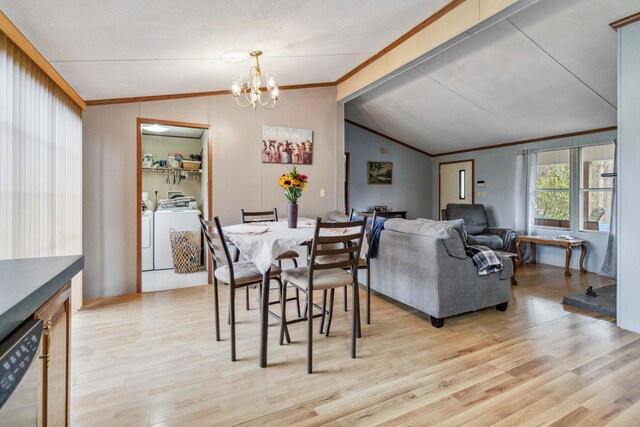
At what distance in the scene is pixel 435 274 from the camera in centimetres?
287

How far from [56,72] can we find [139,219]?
1706 mm

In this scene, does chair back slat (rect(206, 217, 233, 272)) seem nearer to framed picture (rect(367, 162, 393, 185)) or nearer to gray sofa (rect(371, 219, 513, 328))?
gray sofa (rect(371, 219, 513, 328))

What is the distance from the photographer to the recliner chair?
5.41 meters

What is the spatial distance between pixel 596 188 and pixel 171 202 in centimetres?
656

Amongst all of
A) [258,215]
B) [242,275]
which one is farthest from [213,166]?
[242,275]

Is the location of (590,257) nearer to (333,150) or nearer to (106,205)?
(333,150)

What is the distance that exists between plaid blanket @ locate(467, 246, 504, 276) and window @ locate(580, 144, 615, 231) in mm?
3141

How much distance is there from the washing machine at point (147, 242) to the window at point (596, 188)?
658cm

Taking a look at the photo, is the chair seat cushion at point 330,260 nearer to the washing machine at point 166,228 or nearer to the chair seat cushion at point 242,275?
the chair seat cushion at point 242,275

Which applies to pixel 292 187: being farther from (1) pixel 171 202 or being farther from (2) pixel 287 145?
(1) pixel 171 202

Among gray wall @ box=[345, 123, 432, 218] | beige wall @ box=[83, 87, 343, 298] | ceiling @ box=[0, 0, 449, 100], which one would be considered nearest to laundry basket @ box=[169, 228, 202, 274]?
beige wall @ box=[83, 87, 343, 298]

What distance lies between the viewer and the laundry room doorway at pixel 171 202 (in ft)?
13.7

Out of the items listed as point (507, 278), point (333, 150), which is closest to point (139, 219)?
point (333, 150)

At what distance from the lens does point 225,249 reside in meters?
2.28
